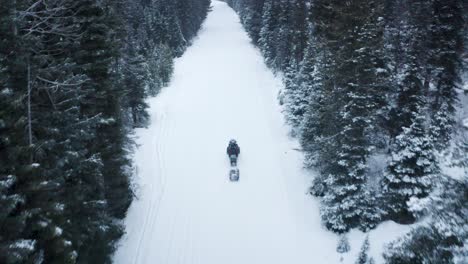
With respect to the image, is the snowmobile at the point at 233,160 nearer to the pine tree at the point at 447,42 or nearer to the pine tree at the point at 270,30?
the pine tree at the point at 447,42

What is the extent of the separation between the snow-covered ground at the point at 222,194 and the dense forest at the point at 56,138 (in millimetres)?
2536

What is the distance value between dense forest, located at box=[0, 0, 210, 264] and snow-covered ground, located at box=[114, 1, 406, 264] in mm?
2536

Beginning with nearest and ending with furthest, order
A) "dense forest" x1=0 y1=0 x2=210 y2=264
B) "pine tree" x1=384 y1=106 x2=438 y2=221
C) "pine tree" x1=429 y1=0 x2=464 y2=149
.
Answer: "dense forest" x1=0 y1=0 x2=210 y2=264
"pine tree" x1=384 y1=106 x2=438 y2=221
"pine tree" x1=429 y1=0 x2=464 y2=149

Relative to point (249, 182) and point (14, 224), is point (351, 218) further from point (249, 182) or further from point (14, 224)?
point (14, 224)

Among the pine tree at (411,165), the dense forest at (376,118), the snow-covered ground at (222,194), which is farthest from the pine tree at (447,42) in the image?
the snow-covered ground at (222,194)

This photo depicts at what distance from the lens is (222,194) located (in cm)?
2023

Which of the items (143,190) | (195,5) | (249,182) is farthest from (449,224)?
(195,5)

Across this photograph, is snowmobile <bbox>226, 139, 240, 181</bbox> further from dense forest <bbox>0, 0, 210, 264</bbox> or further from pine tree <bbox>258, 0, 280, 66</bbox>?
Result: pine tree <bbox>258, 0, 280, 66</bbox>

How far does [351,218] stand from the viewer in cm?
1692

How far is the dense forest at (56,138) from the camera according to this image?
8289 mm

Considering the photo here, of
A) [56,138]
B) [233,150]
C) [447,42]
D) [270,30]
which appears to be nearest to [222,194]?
[233,150]

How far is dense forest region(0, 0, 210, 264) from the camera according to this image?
8289mm

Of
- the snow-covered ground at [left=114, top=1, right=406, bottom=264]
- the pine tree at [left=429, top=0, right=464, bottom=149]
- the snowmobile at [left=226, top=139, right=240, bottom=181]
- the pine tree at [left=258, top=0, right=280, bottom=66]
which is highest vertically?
the pine tree at [left=429, top=0, right=464, bottom=149]

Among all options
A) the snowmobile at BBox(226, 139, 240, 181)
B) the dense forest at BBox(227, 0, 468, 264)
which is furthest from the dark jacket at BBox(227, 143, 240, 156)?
the dense forest at BBox(227, 0, 468, 264)
